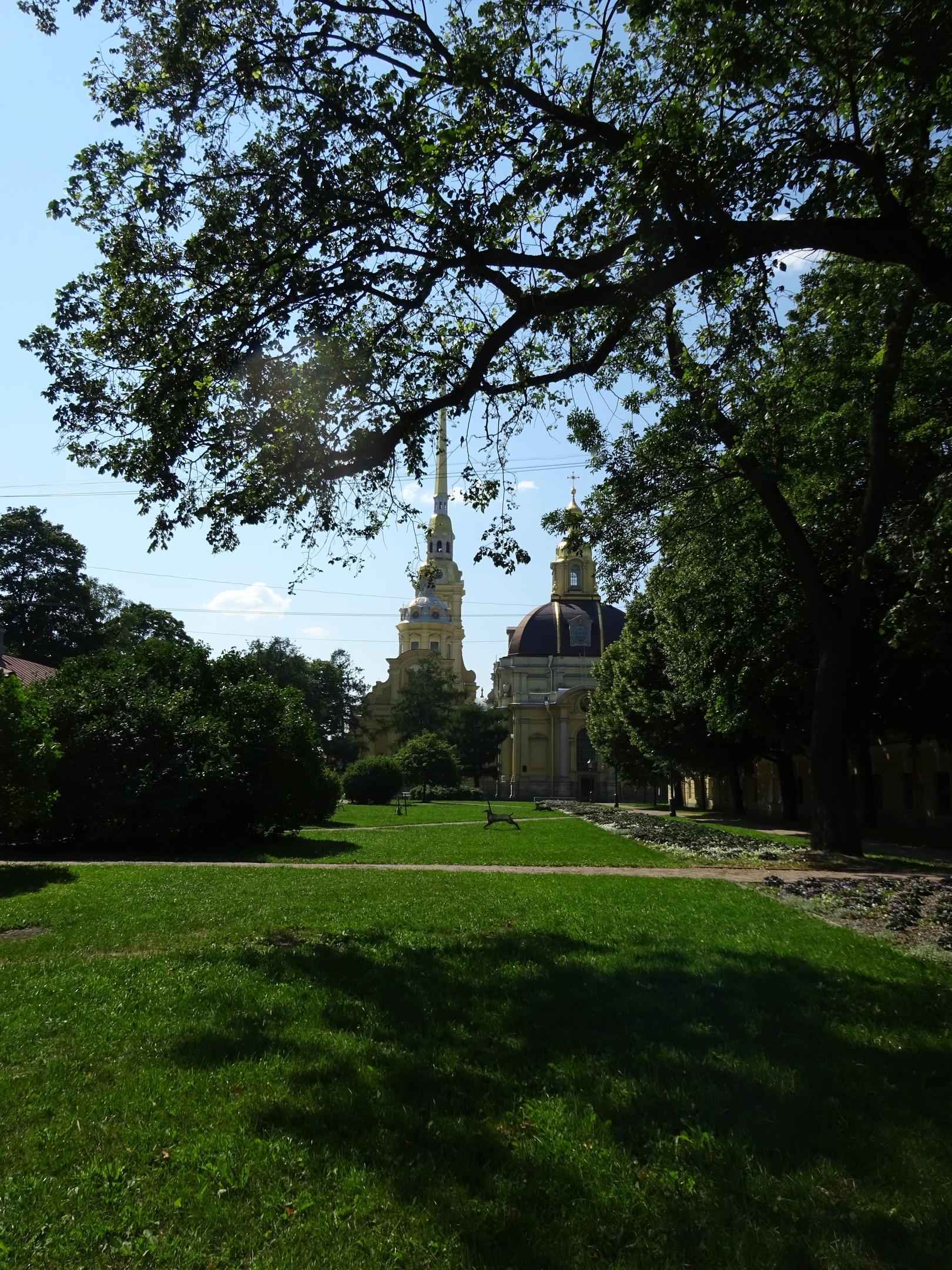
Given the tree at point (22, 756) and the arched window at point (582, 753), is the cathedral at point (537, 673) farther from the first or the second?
the tree at point (22, 756)

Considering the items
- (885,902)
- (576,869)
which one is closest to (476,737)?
(576,869)

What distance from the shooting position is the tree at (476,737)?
240 feet

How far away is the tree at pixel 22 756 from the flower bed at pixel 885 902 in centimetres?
1073

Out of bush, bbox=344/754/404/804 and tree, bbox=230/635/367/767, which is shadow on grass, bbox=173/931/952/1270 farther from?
tree, bbox=230/635/367/767

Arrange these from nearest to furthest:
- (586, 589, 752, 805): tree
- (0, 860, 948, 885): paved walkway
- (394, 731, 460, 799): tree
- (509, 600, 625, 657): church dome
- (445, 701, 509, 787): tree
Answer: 1. (0, 860, 948, 885): paved walkway
2. (586, 589, 752, 805): tree
3. (394, 731, 460, 799): tree
4. (445, 701, 509, 787): tree
5. (509, 600, 625, 657): church dome

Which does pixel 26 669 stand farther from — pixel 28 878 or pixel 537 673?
pixel 537 673

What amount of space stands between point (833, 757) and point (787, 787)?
19193 mm

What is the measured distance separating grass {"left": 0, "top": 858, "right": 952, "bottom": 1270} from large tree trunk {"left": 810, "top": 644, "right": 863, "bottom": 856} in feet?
29.0

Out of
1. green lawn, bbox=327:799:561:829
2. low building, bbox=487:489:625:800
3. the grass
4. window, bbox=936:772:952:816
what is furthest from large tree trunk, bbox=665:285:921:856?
low building, bbox=487:489:625:800

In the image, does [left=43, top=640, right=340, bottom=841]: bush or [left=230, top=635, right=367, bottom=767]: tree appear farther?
[left=230, top=635, right=367, bottom=767]: tree

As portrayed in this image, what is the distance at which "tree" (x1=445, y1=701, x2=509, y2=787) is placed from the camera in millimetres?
73188

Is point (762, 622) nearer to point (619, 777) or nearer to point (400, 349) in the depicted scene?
point (400, 349)

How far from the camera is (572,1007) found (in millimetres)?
6160

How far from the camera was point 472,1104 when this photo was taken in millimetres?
4516
